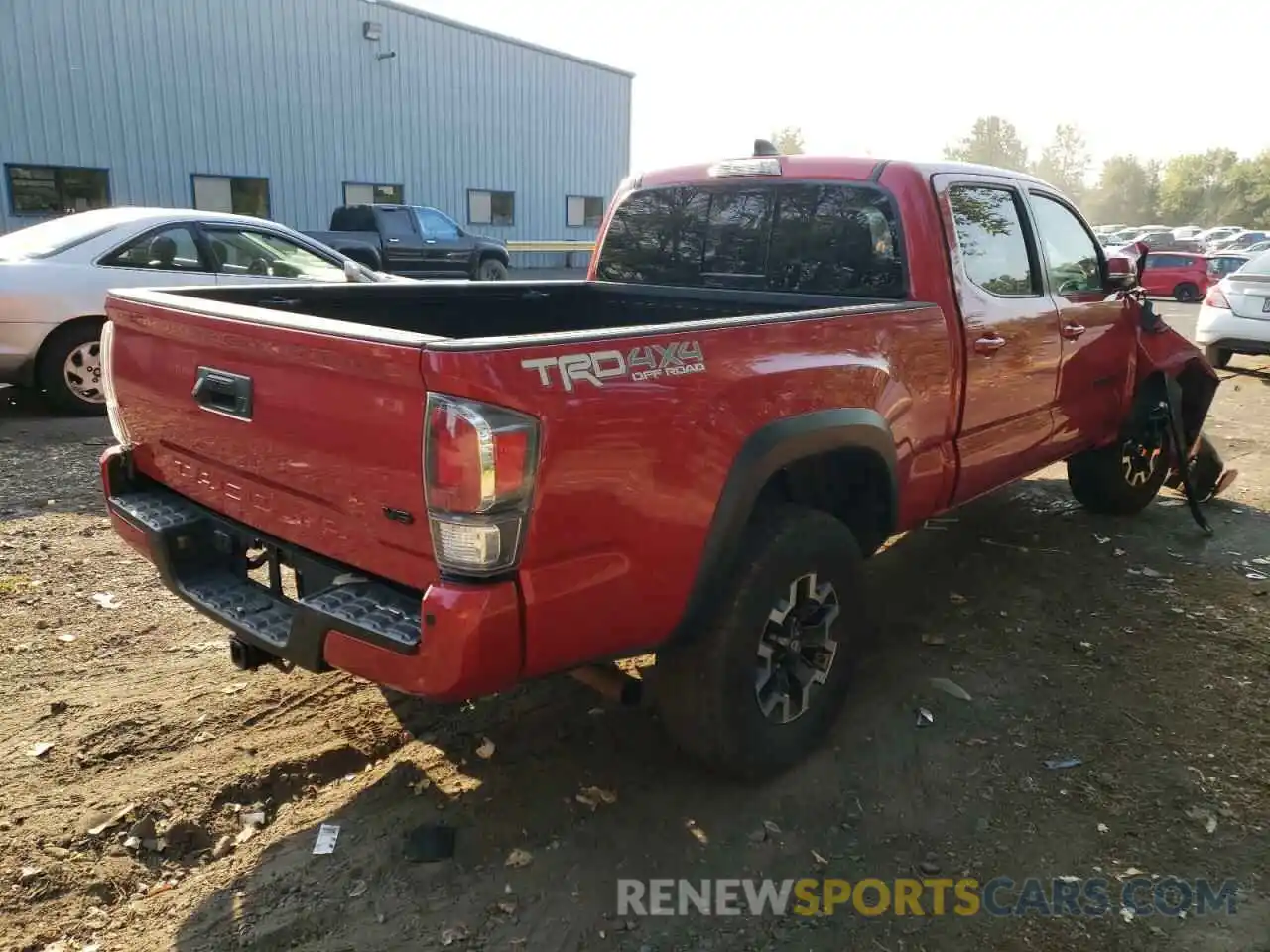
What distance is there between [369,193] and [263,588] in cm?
2199

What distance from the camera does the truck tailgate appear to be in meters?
2.26

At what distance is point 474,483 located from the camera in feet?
7.02

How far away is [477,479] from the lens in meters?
2.14

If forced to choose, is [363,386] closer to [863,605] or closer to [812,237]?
[863,605]

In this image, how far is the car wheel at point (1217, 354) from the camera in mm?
10914

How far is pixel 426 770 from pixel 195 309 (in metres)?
1.59

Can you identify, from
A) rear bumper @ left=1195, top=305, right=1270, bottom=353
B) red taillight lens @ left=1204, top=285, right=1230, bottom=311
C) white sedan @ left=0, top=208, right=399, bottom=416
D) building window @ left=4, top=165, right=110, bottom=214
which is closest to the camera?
white sedan @ left=0, top=208, right=399, bottom=416

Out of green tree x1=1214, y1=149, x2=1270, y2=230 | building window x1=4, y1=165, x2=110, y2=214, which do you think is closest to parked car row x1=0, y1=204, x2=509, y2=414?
building window x1=4, y1=165, x2=110, y2=214

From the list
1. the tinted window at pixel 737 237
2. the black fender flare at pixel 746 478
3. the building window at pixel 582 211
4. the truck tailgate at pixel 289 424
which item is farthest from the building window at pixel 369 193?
the black fender flare at pixel 746 478

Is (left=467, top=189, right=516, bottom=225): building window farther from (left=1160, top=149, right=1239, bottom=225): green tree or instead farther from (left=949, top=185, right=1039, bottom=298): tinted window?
(left=1160, top=149, right=1239, bottom=225): green tree

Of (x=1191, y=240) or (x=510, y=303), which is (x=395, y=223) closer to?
(x=510, y=303)

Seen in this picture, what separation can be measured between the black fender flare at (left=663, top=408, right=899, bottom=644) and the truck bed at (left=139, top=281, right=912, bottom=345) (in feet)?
2.06

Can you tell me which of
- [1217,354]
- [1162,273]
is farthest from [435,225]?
[1162,273]

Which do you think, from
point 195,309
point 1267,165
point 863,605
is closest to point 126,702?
point 195,309
